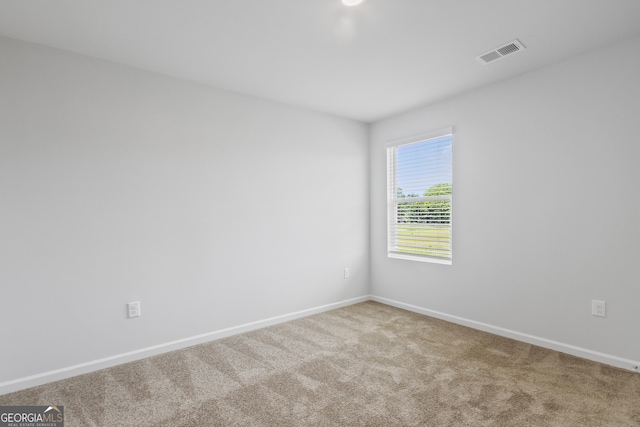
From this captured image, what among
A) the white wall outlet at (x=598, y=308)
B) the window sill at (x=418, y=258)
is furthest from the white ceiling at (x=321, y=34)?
the white wall outlet at (x=598, y=308)

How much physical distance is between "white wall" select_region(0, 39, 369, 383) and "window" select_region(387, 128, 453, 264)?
1.00m

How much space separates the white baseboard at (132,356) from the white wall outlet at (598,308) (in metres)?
2.68

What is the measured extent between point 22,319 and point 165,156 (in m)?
1.60

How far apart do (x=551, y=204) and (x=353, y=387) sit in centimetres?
230

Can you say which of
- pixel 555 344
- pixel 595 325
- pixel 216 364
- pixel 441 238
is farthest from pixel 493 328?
pixel 216 364

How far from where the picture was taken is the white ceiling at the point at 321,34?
6.64 feet

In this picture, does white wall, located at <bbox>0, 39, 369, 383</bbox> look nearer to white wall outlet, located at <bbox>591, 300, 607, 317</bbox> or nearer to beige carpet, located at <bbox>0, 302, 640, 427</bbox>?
beige carpet, located at <bbox>0, 302, 640, 427</bbox>

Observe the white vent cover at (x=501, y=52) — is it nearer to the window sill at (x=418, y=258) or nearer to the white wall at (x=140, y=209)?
the white wall at (x=140, y=209)

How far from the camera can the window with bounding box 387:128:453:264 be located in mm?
3703

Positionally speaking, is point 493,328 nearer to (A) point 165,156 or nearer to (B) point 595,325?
(B) point 595,325

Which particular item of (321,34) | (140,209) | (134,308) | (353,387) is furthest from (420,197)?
(134,308)

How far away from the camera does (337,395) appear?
2139mm

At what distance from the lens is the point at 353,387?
2.24 metres

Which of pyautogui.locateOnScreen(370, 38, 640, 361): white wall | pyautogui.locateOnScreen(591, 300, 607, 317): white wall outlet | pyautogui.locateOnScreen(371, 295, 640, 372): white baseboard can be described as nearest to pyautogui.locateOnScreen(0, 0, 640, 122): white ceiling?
pyautogui.locateOnScreen(370, 38, 640, 361): white wall
